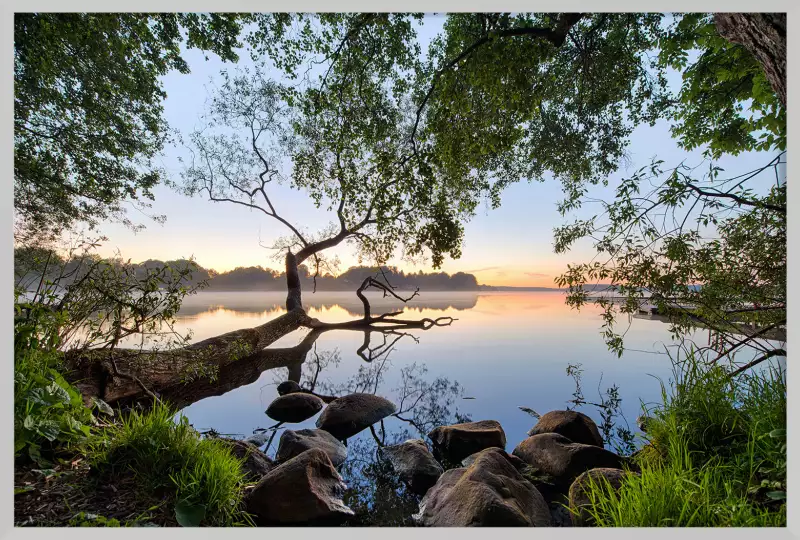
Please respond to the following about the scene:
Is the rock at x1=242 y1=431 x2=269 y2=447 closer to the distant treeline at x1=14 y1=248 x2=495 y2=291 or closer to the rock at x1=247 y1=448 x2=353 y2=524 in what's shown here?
the rock at x1=247 y1=448 x2=353 y2=524

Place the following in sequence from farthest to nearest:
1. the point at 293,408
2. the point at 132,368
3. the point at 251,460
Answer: the point at 293,408 → the point at 132,368 → the point at 251,460

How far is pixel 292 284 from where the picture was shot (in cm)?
754

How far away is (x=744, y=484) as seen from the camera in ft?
4.89

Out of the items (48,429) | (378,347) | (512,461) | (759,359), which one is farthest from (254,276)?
(759,359)

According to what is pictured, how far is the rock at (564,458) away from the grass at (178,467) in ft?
7.02

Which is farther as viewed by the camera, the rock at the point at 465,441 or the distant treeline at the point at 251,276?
the rock at the point at 465,441

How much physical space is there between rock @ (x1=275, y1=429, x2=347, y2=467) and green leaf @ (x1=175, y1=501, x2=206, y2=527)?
1151 mm

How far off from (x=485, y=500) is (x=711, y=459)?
109cm

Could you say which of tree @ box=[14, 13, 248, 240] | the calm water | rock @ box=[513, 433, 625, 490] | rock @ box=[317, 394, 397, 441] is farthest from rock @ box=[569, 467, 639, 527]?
tree @ box=[14, 13, 248, 240]

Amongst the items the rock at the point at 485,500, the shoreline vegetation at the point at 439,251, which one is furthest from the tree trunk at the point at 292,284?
the rock at the point at 485,500

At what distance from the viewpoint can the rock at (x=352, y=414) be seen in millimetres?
3447

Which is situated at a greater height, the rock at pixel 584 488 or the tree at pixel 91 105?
the tree at pixel 91 105

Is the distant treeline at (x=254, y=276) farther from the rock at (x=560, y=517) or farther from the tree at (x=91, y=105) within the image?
the rock at (x=560, y=517)

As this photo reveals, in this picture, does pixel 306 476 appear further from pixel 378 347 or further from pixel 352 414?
pixel 378 347
